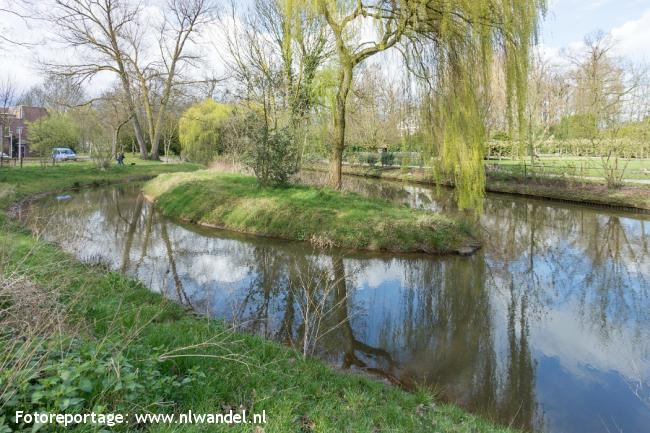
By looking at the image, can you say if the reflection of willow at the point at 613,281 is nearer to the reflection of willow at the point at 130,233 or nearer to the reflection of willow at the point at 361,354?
the reflection of willow at the point at 361,354

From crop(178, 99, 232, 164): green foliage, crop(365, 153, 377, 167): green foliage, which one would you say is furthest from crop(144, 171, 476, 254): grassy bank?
crop(365, 153, 377, 167): green foliage

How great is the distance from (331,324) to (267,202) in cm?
679

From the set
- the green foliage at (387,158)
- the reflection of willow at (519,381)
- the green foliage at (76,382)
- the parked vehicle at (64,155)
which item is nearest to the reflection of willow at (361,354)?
the reflection of willow at (519,381)

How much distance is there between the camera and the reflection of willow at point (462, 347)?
14.5 ft

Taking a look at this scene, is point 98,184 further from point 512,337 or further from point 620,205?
point 620,205

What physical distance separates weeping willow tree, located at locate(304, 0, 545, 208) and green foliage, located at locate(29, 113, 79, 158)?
23595mm

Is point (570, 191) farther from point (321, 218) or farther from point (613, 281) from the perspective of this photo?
point (321, 218)

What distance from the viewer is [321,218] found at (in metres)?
11.1

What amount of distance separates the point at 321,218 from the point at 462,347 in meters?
6.25

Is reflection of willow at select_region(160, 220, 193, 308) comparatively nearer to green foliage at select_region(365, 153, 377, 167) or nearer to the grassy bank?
the grassy bank

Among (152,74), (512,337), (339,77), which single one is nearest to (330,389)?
(512,337)

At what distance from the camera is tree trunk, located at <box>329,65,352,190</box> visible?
453 inches

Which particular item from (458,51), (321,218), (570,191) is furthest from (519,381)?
(570,191)

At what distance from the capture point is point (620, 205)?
1647 centimetres
